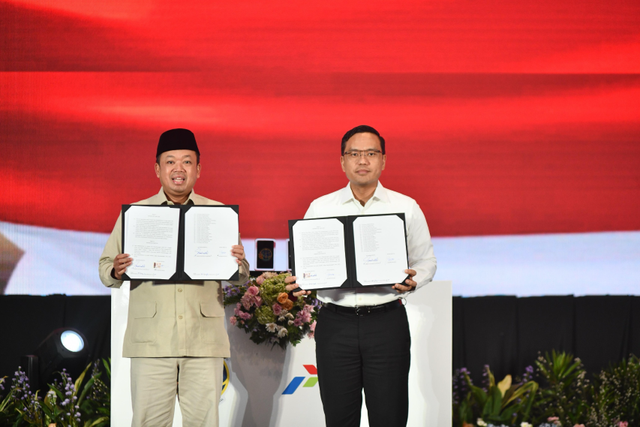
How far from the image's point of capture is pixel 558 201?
452cm

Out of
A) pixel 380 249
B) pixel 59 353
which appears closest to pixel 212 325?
pixel 380 249

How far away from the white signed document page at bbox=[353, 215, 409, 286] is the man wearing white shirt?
65 millimetres

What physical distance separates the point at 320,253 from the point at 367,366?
536 mm

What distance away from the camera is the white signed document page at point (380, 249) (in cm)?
238

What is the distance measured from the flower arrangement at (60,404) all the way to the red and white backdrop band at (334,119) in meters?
1.07

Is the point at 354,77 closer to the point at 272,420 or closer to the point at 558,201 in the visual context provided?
the point at 558,201

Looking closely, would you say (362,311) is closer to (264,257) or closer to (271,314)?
(271,314)

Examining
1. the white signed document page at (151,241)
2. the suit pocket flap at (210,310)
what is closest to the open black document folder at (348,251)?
the suit pocket flap at (210,310)

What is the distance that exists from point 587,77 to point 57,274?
4.60 metres

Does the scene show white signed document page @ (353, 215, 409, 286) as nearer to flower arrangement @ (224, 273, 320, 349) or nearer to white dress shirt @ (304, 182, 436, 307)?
white dress shirt @ (304, 182, 436, 307)

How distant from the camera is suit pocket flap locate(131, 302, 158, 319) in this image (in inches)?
97.3

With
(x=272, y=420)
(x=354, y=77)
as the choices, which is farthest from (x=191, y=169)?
(x=354, y=77)

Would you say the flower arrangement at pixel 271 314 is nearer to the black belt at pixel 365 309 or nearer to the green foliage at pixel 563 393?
the black belt at pixel 365 309

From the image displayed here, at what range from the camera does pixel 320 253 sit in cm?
241
